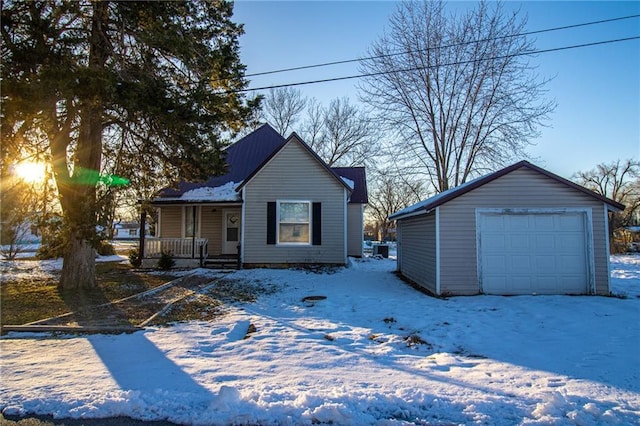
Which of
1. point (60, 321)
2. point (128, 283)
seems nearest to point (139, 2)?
point (60, 321)

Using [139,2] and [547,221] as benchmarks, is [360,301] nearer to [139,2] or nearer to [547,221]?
[547,221]

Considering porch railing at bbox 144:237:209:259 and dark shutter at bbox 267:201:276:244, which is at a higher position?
dark shutter at bbox 267:201:276:244

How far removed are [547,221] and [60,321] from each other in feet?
35.3

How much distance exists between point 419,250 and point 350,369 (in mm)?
7364

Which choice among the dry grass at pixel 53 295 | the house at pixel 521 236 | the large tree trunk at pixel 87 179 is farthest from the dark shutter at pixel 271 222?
the house at pixel 521 236

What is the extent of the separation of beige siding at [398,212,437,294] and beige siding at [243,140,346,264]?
258 centimetres

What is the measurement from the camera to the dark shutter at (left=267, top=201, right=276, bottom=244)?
14.7 meters

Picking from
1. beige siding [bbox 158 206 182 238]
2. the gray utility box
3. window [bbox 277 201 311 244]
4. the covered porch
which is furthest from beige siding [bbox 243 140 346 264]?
the gray utility box

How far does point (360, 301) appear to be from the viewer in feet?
28.0

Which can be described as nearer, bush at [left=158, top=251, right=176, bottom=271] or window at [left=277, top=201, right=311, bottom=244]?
bush at [left=158, top=251, right=176, bottom=271]

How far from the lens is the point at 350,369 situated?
4.28 m

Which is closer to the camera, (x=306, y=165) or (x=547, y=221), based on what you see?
(x=547, y=221)

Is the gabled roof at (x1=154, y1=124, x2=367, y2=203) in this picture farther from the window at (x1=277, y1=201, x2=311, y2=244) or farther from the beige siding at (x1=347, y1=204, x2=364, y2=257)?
the window at (x1=277, y1=201, x2=311, y2=244)

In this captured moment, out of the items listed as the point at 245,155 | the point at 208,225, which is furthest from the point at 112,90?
the point at 245,155
